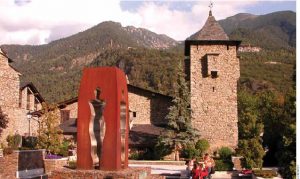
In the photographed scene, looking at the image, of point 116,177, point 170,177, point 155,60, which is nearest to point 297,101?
point 116,177

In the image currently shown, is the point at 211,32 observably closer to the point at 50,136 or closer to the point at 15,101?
the point at 50,136

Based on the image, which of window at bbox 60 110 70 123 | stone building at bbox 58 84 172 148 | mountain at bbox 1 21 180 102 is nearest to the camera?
stone building at bbox 58 84 172 148

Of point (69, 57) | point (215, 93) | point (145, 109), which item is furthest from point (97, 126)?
point (69, 57)

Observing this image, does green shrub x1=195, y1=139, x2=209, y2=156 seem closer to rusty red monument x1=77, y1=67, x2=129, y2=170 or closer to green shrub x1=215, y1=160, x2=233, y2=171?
green shrub x1=215, y1=160, x2=233, y2=171

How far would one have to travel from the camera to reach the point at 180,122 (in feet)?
107

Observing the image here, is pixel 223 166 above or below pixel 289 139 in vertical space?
below

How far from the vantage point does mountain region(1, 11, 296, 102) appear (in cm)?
7706

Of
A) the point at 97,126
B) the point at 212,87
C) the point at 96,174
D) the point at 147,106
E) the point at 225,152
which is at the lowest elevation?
the point at 225,152

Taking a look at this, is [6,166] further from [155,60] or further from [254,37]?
[254,37]

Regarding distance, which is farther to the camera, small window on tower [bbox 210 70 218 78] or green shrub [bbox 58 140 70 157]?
small window on tower [bbox 210 70 218 78]

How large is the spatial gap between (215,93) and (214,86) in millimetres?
586

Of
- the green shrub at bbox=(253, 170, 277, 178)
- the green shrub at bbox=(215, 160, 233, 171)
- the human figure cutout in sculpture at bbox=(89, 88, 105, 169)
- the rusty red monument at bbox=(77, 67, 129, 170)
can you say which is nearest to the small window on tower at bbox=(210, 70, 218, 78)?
the green shrub at bbox=(215, 160, 233, 171)

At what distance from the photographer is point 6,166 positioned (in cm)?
1967

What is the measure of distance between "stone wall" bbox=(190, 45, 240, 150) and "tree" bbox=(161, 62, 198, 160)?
128 centimetres
